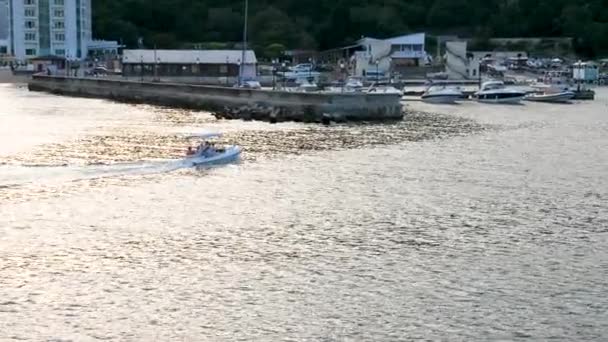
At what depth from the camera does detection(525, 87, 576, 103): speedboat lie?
131 ft

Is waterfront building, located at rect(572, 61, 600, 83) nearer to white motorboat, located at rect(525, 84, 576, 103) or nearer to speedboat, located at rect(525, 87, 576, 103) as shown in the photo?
white motorboat, located at rect(525, 84, 576, 103)

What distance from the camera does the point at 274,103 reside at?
30484 millimetres

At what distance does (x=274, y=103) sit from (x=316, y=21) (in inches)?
1681

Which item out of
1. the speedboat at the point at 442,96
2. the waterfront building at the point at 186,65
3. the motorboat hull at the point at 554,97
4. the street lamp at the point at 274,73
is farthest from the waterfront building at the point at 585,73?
the waterfront building at the point at 186,65

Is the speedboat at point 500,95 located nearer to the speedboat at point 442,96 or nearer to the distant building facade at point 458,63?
the speedboat at point 442,96

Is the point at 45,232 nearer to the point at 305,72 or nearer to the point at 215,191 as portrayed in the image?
the point at 215,191

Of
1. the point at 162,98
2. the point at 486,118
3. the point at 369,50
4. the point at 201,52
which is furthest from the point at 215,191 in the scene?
Answer: the point at 369,50

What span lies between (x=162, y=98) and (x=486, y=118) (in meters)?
13.2

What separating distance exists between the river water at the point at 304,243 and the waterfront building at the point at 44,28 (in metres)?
44.4

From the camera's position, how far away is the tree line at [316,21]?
67.1 meters

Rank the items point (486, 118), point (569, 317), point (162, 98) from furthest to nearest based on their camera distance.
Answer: point (162, 98)
point (486, 118)
point (569, 317)

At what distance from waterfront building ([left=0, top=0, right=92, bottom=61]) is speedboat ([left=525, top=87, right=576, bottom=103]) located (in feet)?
114

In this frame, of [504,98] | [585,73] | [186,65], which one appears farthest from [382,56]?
[504,98]

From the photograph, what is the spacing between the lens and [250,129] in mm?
25750
